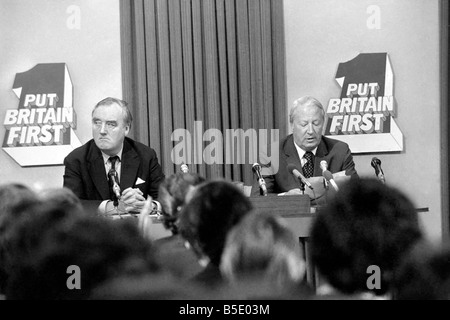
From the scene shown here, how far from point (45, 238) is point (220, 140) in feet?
10.4

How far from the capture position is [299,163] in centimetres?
360

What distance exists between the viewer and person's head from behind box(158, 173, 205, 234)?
208cm

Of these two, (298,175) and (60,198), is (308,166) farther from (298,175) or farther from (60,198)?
(60,198)

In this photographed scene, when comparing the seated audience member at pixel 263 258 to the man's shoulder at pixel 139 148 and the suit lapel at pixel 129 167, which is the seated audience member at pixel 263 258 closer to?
the suit lapel at pixel 129 167

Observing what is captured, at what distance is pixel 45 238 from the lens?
194 centimetres

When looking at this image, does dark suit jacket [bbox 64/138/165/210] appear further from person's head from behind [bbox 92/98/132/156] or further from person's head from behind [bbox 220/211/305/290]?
person's head from behind [bbox 220/211/305/290]

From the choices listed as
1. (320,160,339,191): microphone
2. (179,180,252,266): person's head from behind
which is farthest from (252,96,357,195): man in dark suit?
(179,180,252,266): person's head from behind

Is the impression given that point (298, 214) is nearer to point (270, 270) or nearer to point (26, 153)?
point (270, 270)

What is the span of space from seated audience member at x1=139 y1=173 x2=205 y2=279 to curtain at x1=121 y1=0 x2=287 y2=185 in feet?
9.02

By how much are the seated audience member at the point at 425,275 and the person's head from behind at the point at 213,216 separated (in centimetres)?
36

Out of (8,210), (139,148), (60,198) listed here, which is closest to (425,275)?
(60,198)

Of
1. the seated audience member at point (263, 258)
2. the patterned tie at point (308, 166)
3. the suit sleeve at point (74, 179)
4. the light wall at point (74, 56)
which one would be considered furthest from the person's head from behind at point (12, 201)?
the light wall at point (74, 56)
